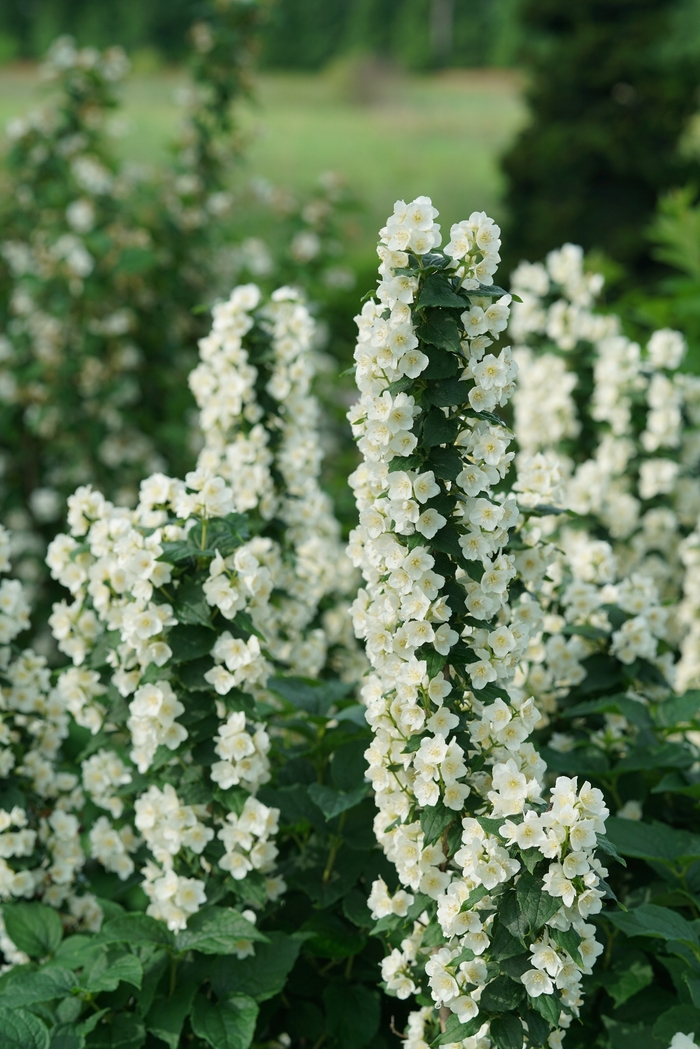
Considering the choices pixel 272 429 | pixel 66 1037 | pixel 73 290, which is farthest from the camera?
pixel 73 290

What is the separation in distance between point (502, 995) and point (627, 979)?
0.49 meters

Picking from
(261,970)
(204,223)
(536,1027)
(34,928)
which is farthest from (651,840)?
(204,223)

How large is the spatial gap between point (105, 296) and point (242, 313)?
2.78 m

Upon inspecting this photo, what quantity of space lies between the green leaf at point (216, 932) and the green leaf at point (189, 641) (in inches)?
18.7

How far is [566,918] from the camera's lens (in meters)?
1.67

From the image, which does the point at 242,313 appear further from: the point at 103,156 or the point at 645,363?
the point at 103,156

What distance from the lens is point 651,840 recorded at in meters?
2.17

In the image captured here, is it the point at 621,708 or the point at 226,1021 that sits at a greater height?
the point at 621,708

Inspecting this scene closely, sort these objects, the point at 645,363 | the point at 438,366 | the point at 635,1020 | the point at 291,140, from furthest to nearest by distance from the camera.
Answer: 1. the point at 291,140
2. the point at 645,363
3. the point at 635,1020
4. the point at 438,366

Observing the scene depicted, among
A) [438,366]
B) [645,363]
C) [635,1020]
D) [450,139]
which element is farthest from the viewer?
[450,139]

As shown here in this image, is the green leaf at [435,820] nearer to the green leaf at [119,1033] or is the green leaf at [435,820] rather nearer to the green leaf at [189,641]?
the green leaf at [189,641]

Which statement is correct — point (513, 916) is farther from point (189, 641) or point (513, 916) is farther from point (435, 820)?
point (189, 641)

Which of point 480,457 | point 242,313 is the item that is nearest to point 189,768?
point 480,457

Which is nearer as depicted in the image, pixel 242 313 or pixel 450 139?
pixel 242 313
